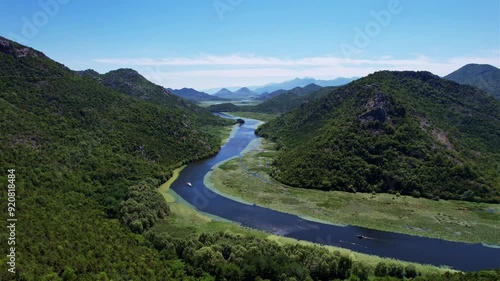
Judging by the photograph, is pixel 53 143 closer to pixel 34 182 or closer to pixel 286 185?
pixel 34 182

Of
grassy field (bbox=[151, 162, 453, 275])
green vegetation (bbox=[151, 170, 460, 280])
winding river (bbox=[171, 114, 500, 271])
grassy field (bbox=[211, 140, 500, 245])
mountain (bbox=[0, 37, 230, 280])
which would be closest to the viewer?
mountain (bbox=[0, 37, 230, 280])

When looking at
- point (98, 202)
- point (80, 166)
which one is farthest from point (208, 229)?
point (80, 166)

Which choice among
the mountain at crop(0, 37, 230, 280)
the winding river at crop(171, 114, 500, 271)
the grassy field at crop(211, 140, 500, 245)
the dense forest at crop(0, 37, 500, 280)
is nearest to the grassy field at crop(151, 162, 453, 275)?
the dense forest at crop(0, 37, 500, 280)

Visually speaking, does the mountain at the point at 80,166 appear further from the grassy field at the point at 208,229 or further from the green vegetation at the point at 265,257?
the green vegetation at the point at 265,257

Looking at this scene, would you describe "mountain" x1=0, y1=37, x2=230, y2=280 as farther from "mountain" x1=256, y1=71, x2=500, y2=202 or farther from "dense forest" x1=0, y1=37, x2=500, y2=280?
"mountain" x1=256, y1=71, x2=500, y2=202

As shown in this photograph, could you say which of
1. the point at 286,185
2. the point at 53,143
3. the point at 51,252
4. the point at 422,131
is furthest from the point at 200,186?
the point at 422,131

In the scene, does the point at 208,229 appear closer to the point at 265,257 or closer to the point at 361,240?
the point at 265,257
